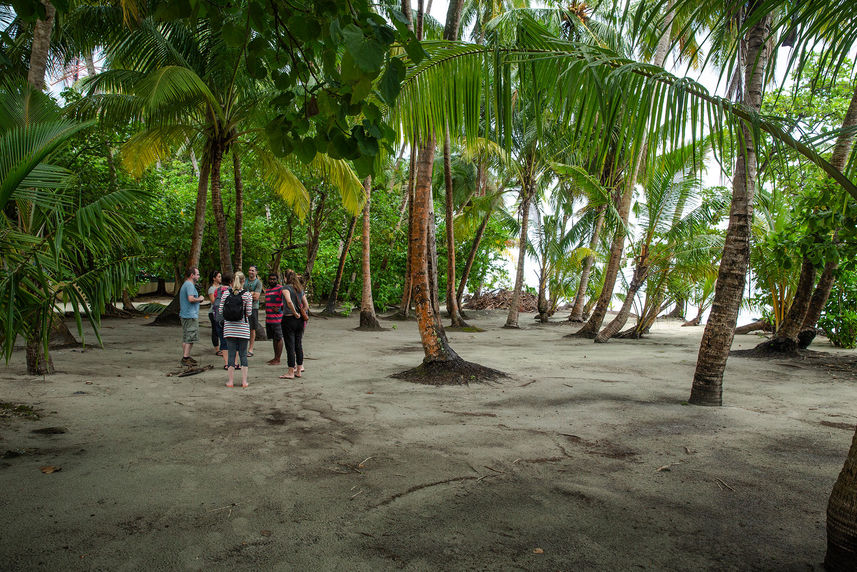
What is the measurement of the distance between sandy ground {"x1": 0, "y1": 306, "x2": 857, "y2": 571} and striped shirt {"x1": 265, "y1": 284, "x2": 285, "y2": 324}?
137 centimetres

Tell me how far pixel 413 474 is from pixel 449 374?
3.84m

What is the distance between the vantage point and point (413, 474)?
4.12 metres

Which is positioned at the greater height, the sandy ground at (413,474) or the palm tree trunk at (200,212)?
the palm tree trunk at (200,212)

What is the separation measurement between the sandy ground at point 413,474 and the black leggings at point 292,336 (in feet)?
1.54

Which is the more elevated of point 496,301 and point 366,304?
point 496,301

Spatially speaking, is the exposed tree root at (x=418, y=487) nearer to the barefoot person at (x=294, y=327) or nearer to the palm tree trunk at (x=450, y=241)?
the barefoot person at (x=294, y=327)

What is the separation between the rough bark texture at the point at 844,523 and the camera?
8.58 ft

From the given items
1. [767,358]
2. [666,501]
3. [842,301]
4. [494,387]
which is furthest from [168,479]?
[842,301]

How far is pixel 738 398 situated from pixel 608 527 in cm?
474

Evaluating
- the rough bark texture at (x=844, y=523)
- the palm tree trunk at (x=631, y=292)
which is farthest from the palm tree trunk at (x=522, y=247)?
the rough bark texture at (x=844, y=523)

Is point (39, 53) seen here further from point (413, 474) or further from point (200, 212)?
point (413, 474)

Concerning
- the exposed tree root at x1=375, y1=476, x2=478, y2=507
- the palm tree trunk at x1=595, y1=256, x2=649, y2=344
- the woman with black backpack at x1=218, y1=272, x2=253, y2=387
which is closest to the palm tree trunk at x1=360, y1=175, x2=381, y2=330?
the palm tree trunk at x1=595, y1=256, x2=649, y2=344

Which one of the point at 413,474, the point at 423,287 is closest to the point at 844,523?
the point at 413,474

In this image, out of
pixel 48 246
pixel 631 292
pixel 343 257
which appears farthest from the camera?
pixel 343 257
